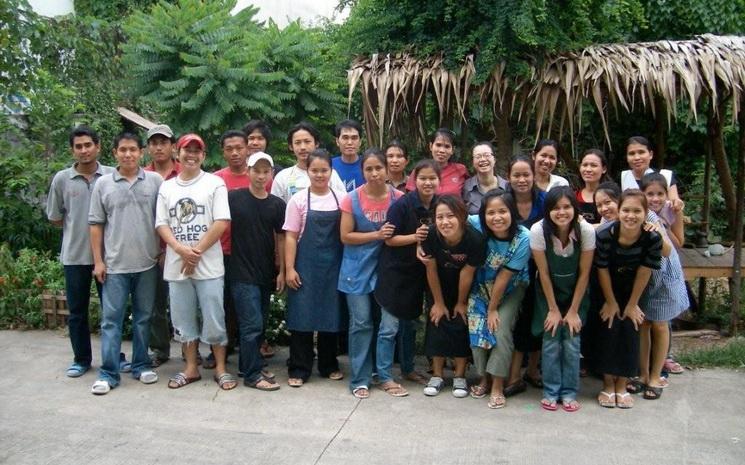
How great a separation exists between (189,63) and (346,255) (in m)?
3.63

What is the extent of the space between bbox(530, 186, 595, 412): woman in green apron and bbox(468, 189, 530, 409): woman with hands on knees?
12cm

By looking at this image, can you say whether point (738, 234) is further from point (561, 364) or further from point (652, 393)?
point (561, 364)

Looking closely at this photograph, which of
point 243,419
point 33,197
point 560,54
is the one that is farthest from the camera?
point 33,197

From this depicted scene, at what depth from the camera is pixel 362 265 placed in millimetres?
4695

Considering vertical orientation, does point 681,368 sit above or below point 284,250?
below

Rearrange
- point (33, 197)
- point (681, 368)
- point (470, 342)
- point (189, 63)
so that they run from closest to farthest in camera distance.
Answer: point (470, 342) < point (681, 368) < point (189, 63) < point (33, 197)

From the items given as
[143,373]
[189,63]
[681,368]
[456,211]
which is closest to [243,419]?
[143,373]

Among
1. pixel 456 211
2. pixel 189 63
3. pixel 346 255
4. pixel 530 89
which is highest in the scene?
pixel 189 63

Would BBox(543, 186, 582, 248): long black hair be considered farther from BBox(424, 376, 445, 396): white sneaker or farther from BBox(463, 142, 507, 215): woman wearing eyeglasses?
BBox(424, 376, 445, 396): white sneaker

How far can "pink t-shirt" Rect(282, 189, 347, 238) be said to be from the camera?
470cm

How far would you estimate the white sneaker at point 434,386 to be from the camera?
463 centimetres

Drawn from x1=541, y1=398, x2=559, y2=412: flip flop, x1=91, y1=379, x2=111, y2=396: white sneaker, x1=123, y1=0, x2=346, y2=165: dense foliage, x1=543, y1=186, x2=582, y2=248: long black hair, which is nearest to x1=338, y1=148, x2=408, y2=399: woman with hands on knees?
x1=541, y1=398, x2=559, y2=412: flip flop

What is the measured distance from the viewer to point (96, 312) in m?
6.20

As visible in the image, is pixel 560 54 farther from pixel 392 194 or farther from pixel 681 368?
pixel 681 368
